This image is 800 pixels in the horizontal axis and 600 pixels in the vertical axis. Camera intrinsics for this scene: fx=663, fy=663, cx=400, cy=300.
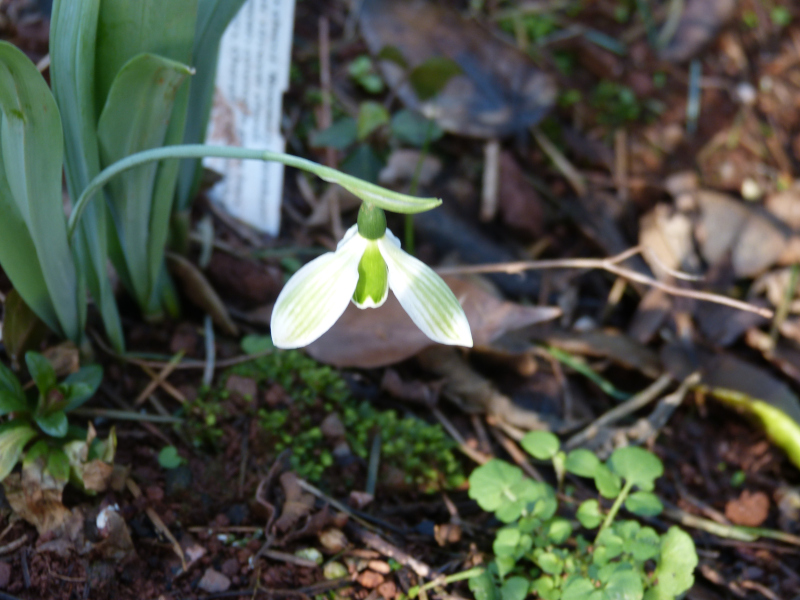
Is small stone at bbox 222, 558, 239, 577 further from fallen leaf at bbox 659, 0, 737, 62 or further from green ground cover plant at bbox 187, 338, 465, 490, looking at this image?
fallen leaf at bbox 659, 0, 737, 62

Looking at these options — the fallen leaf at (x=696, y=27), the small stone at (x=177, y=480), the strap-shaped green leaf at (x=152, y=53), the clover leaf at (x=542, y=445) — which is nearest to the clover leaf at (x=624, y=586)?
the clover leaf at (x=542, y=445)

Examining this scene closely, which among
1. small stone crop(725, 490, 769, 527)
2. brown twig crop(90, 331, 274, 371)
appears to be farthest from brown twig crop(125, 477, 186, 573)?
small stone crop(725, 490, 769, 527)

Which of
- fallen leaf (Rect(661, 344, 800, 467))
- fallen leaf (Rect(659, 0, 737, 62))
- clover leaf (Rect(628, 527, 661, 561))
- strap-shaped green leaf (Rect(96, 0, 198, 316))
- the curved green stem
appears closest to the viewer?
the curved green stem

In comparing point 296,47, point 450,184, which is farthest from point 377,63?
point 450,184

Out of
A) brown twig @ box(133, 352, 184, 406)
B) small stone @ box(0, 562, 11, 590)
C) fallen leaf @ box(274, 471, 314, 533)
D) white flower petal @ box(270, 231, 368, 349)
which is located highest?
white flower petal @ box(270, 231, 368, 349)

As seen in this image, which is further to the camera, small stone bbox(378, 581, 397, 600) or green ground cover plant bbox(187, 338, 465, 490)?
green ground cover plant bbox(187, 338, 465, 490)

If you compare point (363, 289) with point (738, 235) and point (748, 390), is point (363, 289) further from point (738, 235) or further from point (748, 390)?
point (738, 235)

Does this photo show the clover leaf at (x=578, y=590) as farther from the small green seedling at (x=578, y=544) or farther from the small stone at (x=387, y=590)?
the small stone at (x=387, y=590)
